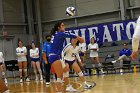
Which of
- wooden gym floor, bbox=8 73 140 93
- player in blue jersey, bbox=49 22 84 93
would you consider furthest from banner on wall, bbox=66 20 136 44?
player in blue jersey, bbox=49 22 84 93

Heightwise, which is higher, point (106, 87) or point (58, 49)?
point (58, 49)

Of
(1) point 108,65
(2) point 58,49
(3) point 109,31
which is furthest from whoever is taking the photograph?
(3) point 109,31

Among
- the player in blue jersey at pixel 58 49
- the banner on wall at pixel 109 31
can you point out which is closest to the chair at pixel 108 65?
the banner on wall at pixel 109 31

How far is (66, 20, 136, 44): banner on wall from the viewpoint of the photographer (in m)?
18.7

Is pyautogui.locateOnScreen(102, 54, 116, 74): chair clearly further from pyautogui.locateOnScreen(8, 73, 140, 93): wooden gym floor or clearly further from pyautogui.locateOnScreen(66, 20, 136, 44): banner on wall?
pyautogui.locateOnScreen(8, 73, 140, 93): wooden gym floor

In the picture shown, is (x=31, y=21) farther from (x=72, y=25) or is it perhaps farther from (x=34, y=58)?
(x=34, y=58)

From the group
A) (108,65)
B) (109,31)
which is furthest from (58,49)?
(109,31)

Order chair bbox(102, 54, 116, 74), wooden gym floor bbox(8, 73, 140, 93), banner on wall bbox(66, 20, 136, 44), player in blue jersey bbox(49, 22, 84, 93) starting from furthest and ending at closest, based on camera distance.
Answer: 1. banner on wall bbox(66, 20, 136, 44)
2. chair bbox(102, 54, 116, 74)
3. wooden gym floor bbox(8, 73, 140, 93)
4. player in blue jersey bbox(49, 22, 84, 93)

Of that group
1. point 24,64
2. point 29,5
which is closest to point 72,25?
point 29,5

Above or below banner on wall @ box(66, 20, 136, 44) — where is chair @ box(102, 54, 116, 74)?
below

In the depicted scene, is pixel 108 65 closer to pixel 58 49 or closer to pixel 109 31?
pixel 109 31

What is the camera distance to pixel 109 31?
1938cm

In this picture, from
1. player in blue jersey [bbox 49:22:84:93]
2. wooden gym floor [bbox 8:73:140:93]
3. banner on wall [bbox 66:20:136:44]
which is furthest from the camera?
banner on wall [bbox 66:20:136:44]

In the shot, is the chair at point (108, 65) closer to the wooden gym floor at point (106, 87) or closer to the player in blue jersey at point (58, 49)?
the wooden gym floor at point (106, 87)
